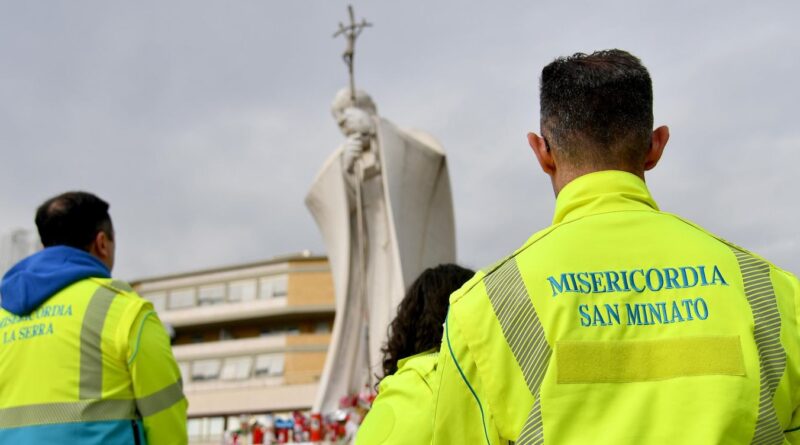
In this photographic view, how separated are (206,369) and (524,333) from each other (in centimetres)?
3785

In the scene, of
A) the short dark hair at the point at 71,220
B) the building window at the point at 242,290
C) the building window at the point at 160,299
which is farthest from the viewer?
the building window at the point at 160,299

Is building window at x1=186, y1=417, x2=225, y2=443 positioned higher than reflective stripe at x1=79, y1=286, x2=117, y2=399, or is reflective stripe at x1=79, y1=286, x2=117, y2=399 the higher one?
reflective stripe at x1=79, y1=286, x2=117, y2=399

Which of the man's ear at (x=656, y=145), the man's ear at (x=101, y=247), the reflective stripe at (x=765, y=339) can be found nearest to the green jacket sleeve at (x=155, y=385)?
the man's ear at (x=101, y=247)

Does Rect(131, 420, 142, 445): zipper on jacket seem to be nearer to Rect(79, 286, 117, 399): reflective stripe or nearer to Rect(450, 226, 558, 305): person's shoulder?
Rect(79, 286, 117, 399): reflective stripe

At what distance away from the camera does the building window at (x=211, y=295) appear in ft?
131

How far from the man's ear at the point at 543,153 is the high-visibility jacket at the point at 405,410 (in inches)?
29.5

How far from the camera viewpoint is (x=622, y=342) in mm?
1176

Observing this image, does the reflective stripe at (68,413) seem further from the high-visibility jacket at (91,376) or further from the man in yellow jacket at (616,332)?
the man in yellow jacket at (616,332)

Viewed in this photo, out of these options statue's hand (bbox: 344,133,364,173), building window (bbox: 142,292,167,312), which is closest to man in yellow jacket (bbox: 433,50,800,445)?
statue's hand (bbox: 344,133,364,173)

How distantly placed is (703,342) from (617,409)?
0.14m

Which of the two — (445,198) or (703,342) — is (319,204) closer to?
(445,198)

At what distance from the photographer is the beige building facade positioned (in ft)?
113

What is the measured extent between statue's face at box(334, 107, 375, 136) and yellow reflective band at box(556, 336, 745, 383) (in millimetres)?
9578

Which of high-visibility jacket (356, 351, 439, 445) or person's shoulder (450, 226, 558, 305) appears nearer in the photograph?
person's shoulder (450, 226, 558, 305)
